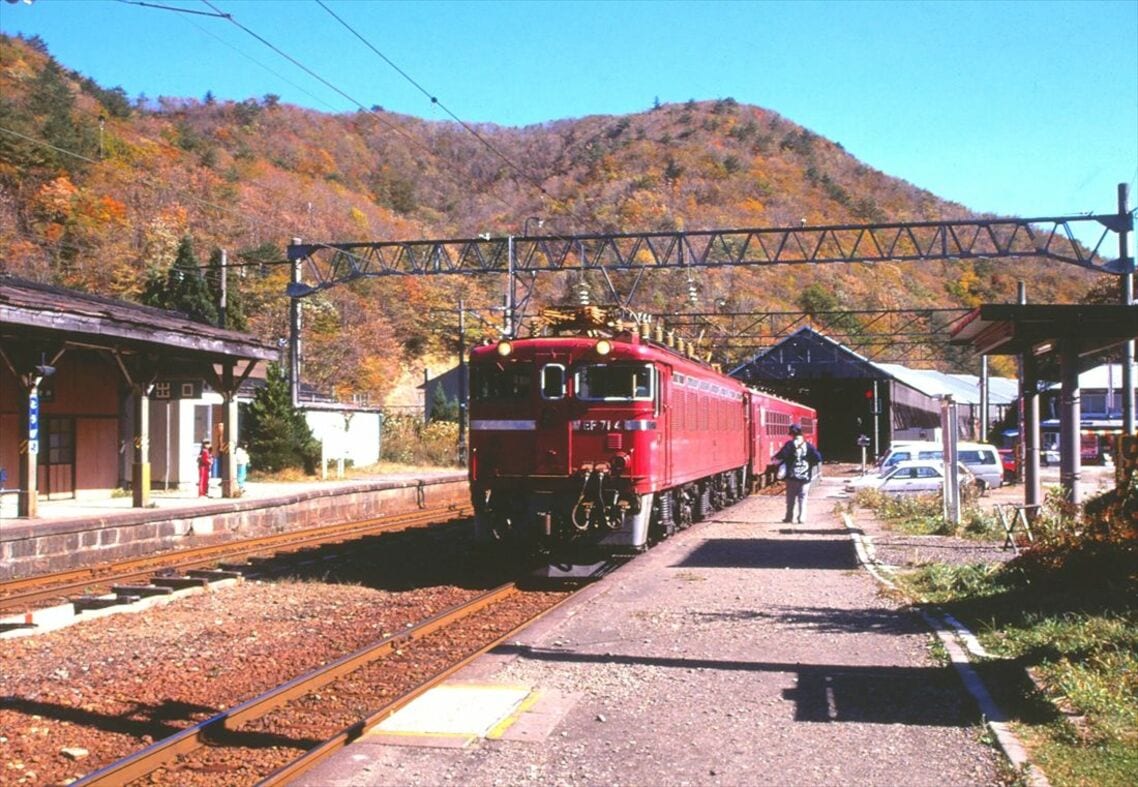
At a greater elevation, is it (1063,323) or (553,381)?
(1063,323)

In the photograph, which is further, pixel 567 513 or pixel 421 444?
pixel 421 444

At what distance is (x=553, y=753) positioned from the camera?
6.39 meters

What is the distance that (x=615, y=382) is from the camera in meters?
13.7

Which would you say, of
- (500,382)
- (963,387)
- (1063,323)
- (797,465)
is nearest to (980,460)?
(797,465)

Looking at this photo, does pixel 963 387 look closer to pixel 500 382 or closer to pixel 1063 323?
pixel 1063 323

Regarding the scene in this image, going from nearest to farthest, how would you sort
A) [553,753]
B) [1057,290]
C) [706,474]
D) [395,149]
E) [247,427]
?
1. [553,753]
2. [706,474]
3. [247,427]
4. [1057,290]
5. [395,149]

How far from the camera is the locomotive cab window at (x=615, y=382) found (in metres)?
13.7

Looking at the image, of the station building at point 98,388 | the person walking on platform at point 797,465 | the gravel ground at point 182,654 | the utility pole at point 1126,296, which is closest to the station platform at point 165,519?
the station building at point 98,388

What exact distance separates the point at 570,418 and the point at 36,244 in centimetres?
5025

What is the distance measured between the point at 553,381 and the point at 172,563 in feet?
22.2

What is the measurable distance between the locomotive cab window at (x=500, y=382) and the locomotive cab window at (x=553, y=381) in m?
0.18

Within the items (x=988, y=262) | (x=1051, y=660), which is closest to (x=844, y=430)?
(x=988, y=262)

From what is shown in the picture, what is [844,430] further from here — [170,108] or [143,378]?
[170,108]

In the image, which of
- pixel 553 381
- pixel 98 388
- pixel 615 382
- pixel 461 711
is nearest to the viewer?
pixel 461 711
